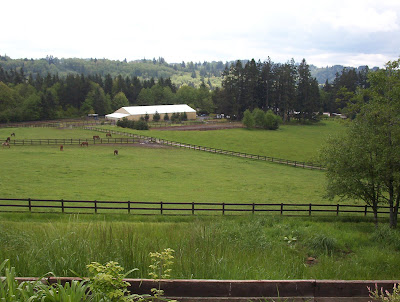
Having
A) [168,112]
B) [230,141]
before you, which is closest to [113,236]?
[230,141]

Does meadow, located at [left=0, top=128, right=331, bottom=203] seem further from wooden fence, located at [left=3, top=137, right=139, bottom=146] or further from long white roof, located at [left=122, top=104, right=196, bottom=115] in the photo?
long white roof, located at [left=122, top=104, right=196, bottom=115]

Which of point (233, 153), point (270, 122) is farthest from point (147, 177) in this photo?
point (270, 122)

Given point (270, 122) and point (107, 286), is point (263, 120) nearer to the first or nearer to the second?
point (270, 122)

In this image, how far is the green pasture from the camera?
5578 centimetres

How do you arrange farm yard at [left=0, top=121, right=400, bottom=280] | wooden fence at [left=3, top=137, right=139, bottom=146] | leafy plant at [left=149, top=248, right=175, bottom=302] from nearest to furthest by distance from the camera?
1. leafy plant at [left=149, top=248, right=175, bottom=302]
2. farm yard at [left=0, top=121, right=400, bottom=280]
3. wooden fence at [left=3, top=137, right=139, bottom=146]

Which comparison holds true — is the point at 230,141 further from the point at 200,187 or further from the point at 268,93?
the point at 268,93

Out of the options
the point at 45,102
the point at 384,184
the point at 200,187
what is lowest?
the point at 200,187

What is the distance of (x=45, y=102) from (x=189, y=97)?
45388mm

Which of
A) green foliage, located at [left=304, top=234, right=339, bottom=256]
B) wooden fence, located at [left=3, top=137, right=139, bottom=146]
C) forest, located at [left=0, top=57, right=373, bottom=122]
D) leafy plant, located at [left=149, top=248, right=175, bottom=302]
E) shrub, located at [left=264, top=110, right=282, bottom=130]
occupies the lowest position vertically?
green foliage, located at [left=304, top=234, right=339, bottom=256]

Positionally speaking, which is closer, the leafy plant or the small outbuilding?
the leafy plant

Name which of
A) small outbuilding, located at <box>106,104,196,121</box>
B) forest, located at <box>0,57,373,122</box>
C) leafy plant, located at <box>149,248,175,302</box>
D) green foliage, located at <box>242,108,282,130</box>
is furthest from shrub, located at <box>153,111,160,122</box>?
leafy plant, located at <box>149,248,175,302</box>

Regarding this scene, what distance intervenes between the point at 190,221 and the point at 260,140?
4874 cm

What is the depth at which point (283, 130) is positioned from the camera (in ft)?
274

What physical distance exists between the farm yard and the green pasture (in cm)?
23
